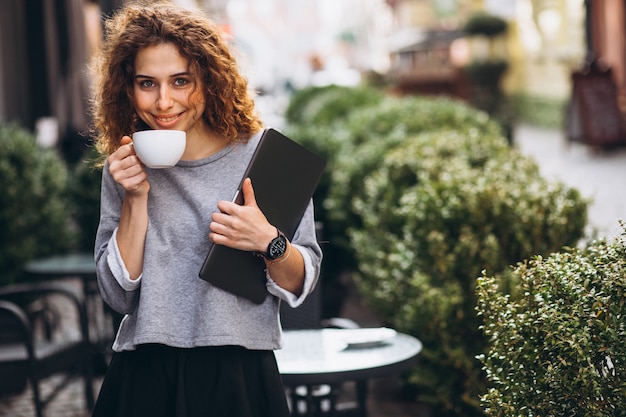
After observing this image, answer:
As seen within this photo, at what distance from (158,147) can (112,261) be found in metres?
0.32

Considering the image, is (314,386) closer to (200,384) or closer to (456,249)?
(456,249)

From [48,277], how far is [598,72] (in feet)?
42.1

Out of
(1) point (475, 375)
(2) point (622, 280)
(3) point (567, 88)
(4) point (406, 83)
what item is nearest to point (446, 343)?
(1) point (475, 375)

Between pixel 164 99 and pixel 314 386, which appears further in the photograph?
pixel 314 386

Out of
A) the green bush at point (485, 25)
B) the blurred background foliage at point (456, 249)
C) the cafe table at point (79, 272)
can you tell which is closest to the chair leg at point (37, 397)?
the cafe table at point (79, 272)

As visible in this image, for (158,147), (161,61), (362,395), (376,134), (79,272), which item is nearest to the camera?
(158,147)

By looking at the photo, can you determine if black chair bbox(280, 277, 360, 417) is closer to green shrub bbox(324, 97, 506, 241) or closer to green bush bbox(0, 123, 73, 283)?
green shrub bbox(324, 97, 506, 241)

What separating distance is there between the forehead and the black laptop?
0.26 m

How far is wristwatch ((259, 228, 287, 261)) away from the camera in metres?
2.19

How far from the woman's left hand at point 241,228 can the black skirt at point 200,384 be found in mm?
284

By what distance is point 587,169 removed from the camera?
14.5 m

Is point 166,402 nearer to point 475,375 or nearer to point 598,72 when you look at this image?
point 475,375

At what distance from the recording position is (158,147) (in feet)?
A: 7.02

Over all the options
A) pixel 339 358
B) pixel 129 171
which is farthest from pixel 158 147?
pixel 339 358
